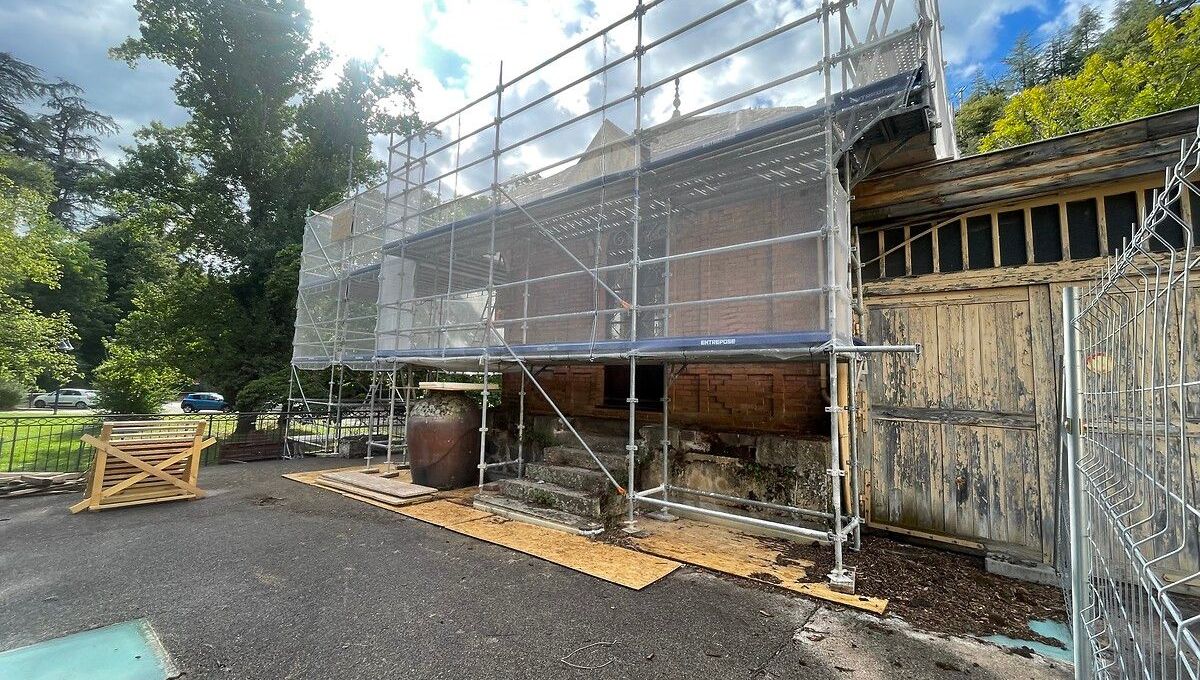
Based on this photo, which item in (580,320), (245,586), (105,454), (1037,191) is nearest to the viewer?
(245,586)

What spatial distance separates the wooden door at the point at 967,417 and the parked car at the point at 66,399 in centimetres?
4191

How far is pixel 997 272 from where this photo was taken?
5566 mm

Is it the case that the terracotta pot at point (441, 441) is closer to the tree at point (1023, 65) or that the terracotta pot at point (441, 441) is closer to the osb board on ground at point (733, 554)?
the osb board on ground at point (733, 554)

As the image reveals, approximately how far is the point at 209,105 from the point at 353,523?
21.5 metres

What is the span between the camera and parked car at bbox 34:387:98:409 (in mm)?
29406

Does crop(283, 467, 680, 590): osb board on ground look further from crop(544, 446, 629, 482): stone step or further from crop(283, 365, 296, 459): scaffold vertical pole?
crop(283, 365, 296, 459): scaffold vertical pole

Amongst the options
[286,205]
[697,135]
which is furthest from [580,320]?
[286,205]

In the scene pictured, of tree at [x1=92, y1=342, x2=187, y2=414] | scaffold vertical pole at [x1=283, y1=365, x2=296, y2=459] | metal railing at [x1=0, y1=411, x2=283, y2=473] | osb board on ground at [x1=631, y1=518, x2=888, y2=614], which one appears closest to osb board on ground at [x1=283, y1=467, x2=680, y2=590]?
osb board on ground at [x1=631, y1=518, x2=888, y2=614]

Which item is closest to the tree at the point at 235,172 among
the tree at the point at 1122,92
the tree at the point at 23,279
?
the tree at the point at 23,279

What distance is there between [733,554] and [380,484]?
19.8 ft

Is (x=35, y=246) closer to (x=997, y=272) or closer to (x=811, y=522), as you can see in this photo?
(x=811, y=522)

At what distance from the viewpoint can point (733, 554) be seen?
17.9 feet

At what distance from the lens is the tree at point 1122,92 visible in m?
12.8

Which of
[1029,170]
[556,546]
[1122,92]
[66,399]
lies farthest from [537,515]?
[66,399]
